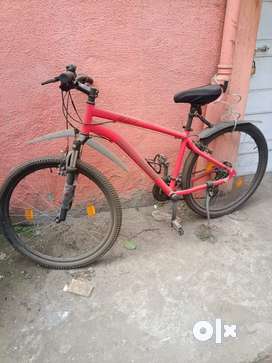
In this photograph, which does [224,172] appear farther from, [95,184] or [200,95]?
[95,184]

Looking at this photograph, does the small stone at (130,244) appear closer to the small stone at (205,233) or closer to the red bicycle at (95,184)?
the red bicycle at (95,184)

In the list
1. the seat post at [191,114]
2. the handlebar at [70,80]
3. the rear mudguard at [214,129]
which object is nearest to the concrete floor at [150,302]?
the rear mudguard at [214,129]

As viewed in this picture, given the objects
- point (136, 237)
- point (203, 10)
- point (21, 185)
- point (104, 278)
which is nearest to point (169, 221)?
point (136, 237)

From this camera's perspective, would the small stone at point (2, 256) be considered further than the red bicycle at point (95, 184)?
Yes

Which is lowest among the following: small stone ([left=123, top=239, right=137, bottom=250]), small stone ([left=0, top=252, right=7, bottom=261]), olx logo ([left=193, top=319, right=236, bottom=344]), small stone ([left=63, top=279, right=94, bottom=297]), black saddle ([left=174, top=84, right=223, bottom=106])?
olx logo ([left=193, top=319, right=236, bottom=344])

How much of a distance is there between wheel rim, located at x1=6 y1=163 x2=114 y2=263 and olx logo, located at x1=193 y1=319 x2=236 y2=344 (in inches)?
40.5

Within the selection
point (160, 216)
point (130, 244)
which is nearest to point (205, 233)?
point (160, 216)

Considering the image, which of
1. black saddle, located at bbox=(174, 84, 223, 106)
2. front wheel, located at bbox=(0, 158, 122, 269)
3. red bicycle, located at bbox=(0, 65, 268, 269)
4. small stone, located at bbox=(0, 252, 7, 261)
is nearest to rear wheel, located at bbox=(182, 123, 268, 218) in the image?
red bicycle, located at bbox=(0, 65, 268, 269)

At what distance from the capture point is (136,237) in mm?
3227

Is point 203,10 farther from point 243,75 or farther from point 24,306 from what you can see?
point 24,306

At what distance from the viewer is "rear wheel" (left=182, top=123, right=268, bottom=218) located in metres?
3.21

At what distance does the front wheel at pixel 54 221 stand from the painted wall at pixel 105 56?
25 cm

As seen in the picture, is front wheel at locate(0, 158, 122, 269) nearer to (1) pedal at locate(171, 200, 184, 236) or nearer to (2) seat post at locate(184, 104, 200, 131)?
(1) pedal at locate(171, 200, 184, 236)

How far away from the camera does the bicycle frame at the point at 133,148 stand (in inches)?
101
